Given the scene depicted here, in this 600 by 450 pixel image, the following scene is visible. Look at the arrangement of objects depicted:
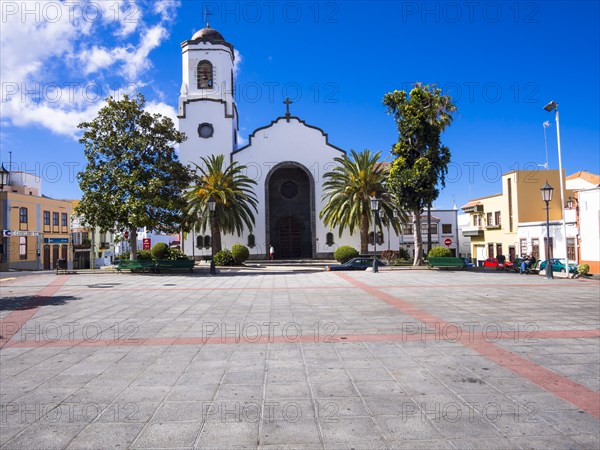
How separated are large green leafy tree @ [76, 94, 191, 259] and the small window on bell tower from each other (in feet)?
58.2

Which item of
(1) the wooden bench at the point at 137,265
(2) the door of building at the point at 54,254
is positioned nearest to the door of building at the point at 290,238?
(1) the wooden bench at the point at 137,265

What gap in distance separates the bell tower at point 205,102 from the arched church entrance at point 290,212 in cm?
566

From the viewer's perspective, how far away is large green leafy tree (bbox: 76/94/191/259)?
23250 millimetres

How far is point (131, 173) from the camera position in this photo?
79.0 ft

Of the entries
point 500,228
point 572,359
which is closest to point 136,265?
point 572,359

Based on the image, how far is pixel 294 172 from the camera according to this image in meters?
42.0

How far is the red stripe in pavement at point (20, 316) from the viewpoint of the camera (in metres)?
8.54

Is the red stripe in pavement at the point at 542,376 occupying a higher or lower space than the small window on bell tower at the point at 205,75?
lower

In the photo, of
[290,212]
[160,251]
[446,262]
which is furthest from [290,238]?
[446,262]

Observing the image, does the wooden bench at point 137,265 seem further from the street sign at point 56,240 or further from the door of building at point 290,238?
the street sign at point 56,240

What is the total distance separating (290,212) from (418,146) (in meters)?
17.2

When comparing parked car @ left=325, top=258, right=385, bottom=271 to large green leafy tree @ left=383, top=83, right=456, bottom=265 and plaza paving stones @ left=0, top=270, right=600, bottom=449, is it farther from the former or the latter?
plaza paving stones @ left=0, top=270, right=600, bottom=449

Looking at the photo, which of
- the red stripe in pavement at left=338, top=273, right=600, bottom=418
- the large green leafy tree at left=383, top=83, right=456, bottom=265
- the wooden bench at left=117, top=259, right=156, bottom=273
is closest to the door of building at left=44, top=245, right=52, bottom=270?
the wooden bench at left=117, top=259, right=156, bottom=273

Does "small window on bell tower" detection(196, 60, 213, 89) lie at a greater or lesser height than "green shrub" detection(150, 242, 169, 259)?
greater
